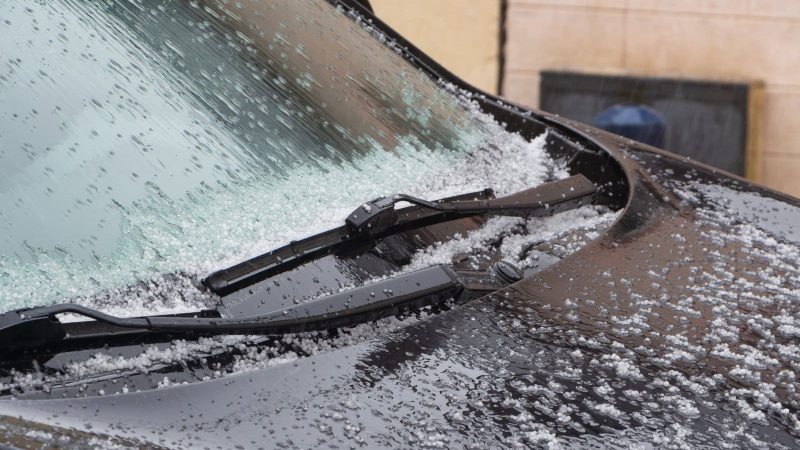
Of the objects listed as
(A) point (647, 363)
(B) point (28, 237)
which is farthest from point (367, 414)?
(B) point (28, 237)

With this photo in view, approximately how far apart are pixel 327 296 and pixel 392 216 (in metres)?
0.26

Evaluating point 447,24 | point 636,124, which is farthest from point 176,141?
point 447,24

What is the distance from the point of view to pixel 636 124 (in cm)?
648

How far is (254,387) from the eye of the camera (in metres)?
1.37

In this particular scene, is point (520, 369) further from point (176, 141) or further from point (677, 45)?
point (677, 45)

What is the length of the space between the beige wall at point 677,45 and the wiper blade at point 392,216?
17.1 feet

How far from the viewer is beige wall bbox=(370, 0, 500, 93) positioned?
23.2 feet

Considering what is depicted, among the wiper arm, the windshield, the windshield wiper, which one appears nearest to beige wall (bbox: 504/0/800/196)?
the windshield

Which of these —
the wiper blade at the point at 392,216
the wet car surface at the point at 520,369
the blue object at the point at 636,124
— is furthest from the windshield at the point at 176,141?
the blue object at the point at 636,124

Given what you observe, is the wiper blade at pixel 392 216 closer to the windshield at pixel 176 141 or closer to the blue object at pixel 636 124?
the windshield at pixel 176 141

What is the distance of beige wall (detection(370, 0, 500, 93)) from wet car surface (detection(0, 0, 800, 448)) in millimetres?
5222

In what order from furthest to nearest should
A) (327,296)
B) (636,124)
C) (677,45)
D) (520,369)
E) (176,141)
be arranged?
(677,45) → (636,124) → (176,141) → (327,296) → (520,369)

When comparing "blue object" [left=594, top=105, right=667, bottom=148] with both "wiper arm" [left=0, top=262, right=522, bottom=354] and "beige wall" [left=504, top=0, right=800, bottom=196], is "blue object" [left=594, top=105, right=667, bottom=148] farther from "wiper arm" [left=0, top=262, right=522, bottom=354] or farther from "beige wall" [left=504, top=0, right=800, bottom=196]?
"wiper arm" [left=0, top=262, right=522, bottom=354]

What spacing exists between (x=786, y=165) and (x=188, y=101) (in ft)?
20.7
